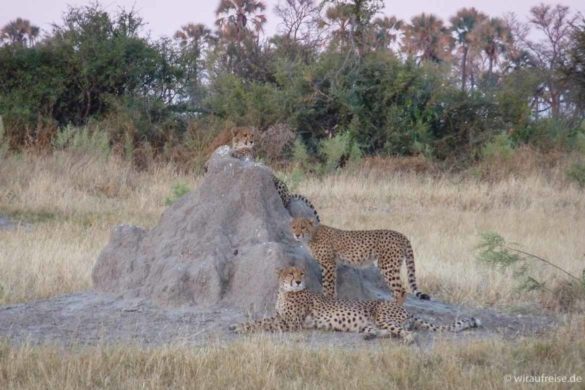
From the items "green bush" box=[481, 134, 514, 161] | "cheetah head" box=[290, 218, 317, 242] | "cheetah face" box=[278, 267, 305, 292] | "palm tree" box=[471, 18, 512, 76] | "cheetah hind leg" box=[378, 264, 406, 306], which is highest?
"palm tree" box=[471, 18, 512, 76]

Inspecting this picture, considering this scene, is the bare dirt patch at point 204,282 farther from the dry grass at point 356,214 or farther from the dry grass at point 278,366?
the dry grass at point 356,214

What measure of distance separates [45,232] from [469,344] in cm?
681

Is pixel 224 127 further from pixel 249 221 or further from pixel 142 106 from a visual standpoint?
pixel 249 221

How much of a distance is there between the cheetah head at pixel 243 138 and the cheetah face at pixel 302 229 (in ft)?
3.66

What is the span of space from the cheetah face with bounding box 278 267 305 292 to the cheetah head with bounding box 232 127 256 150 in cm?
183

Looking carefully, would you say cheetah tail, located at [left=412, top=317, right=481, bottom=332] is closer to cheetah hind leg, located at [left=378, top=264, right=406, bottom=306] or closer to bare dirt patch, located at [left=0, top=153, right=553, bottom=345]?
bare dirt patch, located at [left=0, top=153, right=553, bottom=345]

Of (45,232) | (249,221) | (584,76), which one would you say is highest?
(584,76)

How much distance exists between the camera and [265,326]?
6586 millimetres

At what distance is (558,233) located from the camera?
12.0 m

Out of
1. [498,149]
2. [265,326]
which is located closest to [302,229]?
[265,326]

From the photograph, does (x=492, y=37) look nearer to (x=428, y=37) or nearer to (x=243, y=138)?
(x=428, y=37)

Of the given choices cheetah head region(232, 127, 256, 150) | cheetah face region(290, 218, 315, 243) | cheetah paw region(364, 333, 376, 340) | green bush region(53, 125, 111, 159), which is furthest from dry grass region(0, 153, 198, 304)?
cheetah paw region(364, 333, 376, 340)

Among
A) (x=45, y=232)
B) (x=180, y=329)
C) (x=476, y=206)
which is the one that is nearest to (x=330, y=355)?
(x=180, y=329)

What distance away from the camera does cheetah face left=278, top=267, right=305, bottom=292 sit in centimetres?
679
